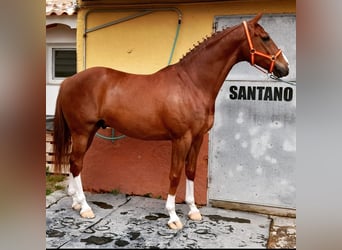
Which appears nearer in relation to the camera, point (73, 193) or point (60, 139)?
point (60, 139)

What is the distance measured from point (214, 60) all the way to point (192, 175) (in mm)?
1192

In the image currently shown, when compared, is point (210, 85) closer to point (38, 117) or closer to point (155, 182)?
point (155, 182)

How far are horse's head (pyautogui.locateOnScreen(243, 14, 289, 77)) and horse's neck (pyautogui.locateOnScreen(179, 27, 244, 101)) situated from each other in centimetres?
9

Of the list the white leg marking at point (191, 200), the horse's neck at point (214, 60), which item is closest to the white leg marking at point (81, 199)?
the white leg marking at point (191, 200)

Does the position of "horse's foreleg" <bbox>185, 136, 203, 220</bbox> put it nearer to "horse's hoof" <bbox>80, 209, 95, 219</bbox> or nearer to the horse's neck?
the horse's neck

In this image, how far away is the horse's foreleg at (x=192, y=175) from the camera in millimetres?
3578

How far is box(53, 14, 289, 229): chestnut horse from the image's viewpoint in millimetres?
3229

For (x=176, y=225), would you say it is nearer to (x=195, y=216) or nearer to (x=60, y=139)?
(x=195, y=216)

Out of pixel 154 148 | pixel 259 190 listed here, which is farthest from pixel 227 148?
pixel 154 148

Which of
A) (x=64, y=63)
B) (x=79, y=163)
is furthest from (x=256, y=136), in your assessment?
(x=64, y=63)

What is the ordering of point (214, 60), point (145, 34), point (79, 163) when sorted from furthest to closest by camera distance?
point (145, 34) → point (79, 163) → point (214, 60)

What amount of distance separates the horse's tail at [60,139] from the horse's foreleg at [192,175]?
4.30 feet

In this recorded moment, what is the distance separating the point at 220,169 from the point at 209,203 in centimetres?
42

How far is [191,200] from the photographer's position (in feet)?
12.1
